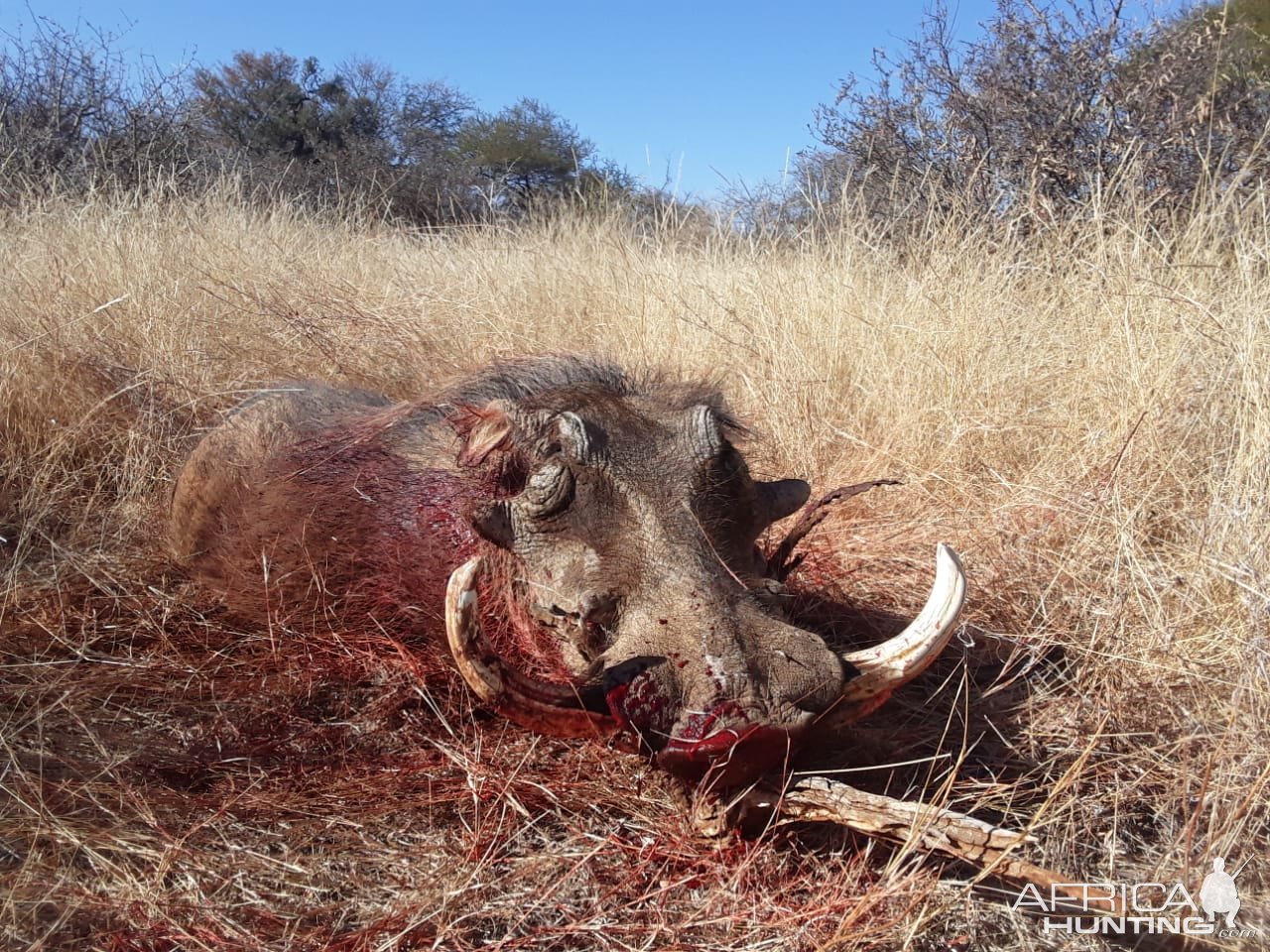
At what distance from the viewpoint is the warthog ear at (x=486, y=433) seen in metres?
2.28

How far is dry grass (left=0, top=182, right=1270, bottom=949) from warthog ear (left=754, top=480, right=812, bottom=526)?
56 cm

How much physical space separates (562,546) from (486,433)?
0.41 m

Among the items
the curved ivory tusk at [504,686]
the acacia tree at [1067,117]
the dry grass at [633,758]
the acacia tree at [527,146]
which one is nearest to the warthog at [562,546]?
the curved ivory tusk at [504,686]

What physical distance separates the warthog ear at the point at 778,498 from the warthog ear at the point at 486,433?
637 mm

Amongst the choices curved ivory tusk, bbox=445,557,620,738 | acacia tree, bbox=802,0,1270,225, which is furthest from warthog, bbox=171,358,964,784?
acacia tree, bbox=802,0,1270,225

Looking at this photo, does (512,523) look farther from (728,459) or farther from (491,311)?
(491,311)

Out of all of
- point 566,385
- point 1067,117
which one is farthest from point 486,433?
point 1067,117

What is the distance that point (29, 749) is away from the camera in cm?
201

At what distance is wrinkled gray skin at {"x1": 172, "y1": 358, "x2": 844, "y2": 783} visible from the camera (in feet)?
5.50

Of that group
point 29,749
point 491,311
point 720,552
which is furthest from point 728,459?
point 491,311

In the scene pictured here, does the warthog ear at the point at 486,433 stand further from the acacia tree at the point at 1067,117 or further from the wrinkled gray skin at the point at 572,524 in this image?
the acacia tree at the point at 1067,117

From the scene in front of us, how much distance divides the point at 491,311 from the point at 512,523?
281 centimetres

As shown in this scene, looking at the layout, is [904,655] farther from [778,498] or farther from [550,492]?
[550,492]

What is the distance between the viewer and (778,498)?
7.88 ft
